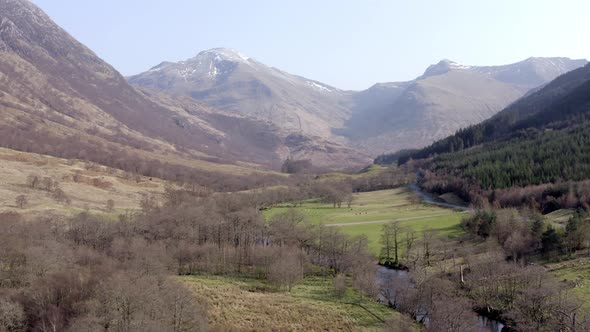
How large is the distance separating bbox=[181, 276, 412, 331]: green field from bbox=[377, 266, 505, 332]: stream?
4.12 meters

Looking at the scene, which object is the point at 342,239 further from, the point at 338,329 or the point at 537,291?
the point at 537,291

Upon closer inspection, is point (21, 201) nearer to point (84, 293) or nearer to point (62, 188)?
point (62, 188)

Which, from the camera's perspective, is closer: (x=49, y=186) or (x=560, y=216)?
(x=560, y=216)

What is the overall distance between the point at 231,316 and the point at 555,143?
154 meters

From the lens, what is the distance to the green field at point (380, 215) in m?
110

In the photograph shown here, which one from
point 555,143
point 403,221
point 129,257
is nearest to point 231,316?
point 129,257

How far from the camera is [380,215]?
137 m

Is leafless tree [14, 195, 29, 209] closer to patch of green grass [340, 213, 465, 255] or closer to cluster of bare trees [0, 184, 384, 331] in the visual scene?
cluster of bare trees [0, 184, 384, 331]

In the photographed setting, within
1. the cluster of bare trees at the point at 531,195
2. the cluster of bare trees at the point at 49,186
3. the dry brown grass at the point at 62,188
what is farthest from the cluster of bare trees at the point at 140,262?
the cluster of bare trees at the point at 531,195

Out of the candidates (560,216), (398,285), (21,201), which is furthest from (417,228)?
(21,201)

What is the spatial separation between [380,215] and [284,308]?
7885cm

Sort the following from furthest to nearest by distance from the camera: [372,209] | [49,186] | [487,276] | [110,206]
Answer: [49,186]
[372,209]
[110,206]
[487,276]

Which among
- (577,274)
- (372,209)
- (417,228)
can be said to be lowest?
(577,274)

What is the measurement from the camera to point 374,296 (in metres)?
70.7
